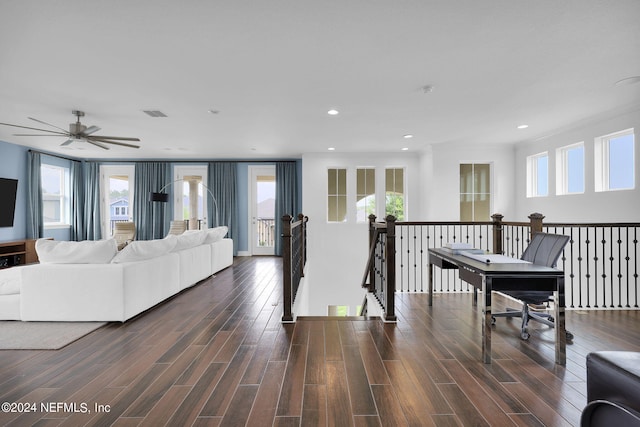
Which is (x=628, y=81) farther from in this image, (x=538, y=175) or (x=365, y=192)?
(x=365, y=192)

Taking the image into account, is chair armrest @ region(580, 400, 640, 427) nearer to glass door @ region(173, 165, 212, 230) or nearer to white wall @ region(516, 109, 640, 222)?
white wall @ region(516, 109, 640, 222)

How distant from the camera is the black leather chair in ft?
2.77

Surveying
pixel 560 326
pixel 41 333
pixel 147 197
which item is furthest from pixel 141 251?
pixel 147 197

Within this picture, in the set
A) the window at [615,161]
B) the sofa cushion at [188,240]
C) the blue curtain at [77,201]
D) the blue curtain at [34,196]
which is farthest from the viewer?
the blue curtain at [77,201]

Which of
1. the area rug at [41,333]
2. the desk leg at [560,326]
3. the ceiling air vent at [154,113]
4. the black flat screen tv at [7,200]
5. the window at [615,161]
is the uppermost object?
the ceiling air vent at [154,113]

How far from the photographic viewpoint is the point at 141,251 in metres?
3.57

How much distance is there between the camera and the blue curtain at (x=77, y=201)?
8531 millimetres

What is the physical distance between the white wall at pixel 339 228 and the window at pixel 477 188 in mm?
1126

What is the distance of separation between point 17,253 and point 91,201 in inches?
97.4

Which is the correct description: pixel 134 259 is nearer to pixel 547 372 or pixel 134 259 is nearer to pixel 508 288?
pixel 508 288

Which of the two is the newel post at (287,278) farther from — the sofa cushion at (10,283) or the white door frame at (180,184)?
the white door frame at (180,184)

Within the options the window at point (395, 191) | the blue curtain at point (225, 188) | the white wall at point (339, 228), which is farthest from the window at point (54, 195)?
the window at point (395, 191)

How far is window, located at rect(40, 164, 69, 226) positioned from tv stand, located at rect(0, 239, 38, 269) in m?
1.19

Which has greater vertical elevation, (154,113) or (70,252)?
(154,113)
